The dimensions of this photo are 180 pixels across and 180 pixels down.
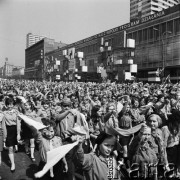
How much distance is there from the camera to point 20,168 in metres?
5.63

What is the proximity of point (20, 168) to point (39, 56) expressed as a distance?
11709cm

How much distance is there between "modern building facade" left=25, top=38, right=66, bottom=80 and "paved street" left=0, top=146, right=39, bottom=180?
3956 inches

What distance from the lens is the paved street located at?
5.11 m

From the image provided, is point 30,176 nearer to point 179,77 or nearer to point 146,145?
point 146,145

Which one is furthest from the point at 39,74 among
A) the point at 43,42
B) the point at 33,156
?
the point at 33,156

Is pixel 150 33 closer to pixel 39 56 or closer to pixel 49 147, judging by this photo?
pixel 49 147

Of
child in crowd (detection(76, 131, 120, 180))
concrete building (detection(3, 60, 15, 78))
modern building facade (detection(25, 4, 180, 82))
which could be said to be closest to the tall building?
modern building facade (detection(25, 4, 180, 82))

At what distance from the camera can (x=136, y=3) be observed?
353 feet

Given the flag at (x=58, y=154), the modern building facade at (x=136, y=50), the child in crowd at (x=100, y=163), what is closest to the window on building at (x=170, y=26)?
the modern building facade at (x=136, y=50)

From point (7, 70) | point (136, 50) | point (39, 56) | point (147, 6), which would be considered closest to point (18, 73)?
point (7, 70)

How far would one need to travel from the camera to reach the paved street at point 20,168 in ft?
16.8

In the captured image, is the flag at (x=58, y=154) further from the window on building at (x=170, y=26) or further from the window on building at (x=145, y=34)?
the window on building at (x=145, y=34)

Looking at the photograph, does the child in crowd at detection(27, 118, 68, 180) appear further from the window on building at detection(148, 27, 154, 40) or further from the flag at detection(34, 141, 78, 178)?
the window on building at detection(148, 27, 154, 40)

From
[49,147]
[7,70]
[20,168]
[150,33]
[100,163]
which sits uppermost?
[7,70]
